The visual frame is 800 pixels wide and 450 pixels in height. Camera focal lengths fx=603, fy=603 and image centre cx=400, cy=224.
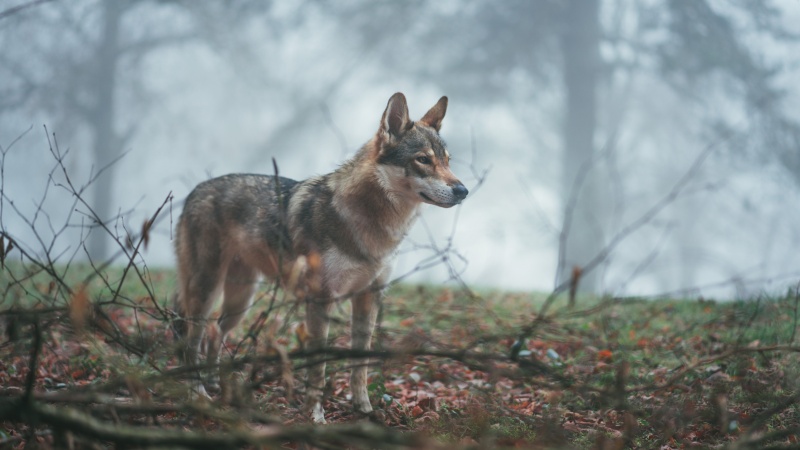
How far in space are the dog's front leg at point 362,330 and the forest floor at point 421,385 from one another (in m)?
0.14

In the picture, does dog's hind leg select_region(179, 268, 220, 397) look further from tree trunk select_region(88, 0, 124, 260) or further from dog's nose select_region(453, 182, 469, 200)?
tree trunk select_region(88, 0, 124, 260)

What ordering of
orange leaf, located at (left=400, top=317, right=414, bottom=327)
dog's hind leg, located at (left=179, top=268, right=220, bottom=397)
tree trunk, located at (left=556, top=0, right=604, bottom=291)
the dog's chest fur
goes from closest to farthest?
the dog's chest fur → dog's hind leg, located at (left=179, top=268, right=220, bottom=397) → orange leaf, located at (left=400, top=317, right=414, bottom=327) → tree trunk, located at (left=556, top=0, right=604, bottom=291)

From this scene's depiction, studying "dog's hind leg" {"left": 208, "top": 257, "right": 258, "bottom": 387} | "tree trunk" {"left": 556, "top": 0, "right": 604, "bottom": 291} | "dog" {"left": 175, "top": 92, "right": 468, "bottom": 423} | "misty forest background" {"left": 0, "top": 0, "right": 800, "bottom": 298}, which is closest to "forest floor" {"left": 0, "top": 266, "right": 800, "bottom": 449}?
"dog" {"left": 175, "top": 92, "right": 468, "bottom": 423}

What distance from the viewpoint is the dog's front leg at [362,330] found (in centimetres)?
450

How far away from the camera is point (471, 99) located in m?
21.1

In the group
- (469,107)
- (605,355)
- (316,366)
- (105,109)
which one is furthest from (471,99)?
(316,366)

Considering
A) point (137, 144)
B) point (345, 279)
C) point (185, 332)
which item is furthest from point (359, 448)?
point (137, 144)

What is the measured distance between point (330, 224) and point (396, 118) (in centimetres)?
99

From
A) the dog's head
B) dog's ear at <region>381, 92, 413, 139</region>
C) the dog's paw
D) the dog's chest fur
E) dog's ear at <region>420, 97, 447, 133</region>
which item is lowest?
the dog's paw

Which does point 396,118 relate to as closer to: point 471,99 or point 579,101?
point 471,99

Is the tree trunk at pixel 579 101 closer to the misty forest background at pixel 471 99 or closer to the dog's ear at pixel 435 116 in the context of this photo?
the misty forest background at pixel 471 99

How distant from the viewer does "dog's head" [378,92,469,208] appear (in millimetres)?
4625

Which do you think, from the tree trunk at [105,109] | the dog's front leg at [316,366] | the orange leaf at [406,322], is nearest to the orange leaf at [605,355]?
the orange leaf at [406,322]

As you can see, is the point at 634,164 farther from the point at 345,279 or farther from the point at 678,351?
the point at 345,279
